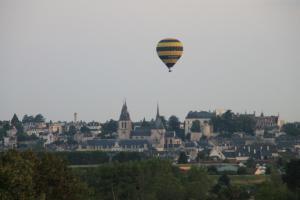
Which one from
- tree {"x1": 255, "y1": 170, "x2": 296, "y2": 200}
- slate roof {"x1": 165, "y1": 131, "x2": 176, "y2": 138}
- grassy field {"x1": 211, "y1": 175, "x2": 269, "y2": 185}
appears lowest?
tree {"x1": 255, "y1": 170, "x2": 296, "y2": 200}

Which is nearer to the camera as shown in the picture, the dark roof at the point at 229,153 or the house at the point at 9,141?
the dark roof at the point at 229,153

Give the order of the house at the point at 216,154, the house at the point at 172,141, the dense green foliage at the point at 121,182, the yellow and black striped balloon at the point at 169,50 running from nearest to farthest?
the dense green foliage at the point at 121,182 < the yellow and black striped balloon at the point at 169,50 < the house at the point at 216,154 < the house at the point at 172,141

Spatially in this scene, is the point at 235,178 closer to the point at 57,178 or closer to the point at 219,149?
the point at 57,178

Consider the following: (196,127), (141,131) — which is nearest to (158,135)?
(141,131)

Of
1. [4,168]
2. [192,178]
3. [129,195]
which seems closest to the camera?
[4,168]

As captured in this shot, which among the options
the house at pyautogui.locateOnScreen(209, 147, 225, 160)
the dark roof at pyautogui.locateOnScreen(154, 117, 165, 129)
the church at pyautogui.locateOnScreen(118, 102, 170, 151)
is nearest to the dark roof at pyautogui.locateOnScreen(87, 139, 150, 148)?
the church at pyautogui.locateOnScreen(118, 102, 170, 151)

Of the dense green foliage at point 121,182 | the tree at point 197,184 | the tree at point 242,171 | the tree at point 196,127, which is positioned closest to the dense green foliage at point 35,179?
the dense green foliage at point 121,182

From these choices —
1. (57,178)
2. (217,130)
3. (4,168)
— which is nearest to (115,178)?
(57,178)

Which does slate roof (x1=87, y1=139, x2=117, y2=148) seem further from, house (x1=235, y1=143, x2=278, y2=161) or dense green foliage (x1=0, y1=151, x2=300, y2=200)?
dense green foliage (x1=0, y1=151, x2=300, y2=200)

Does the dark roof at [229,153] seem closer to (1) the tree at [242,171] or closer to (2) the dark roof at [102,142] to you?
(2) the dark roof at [102,142]
